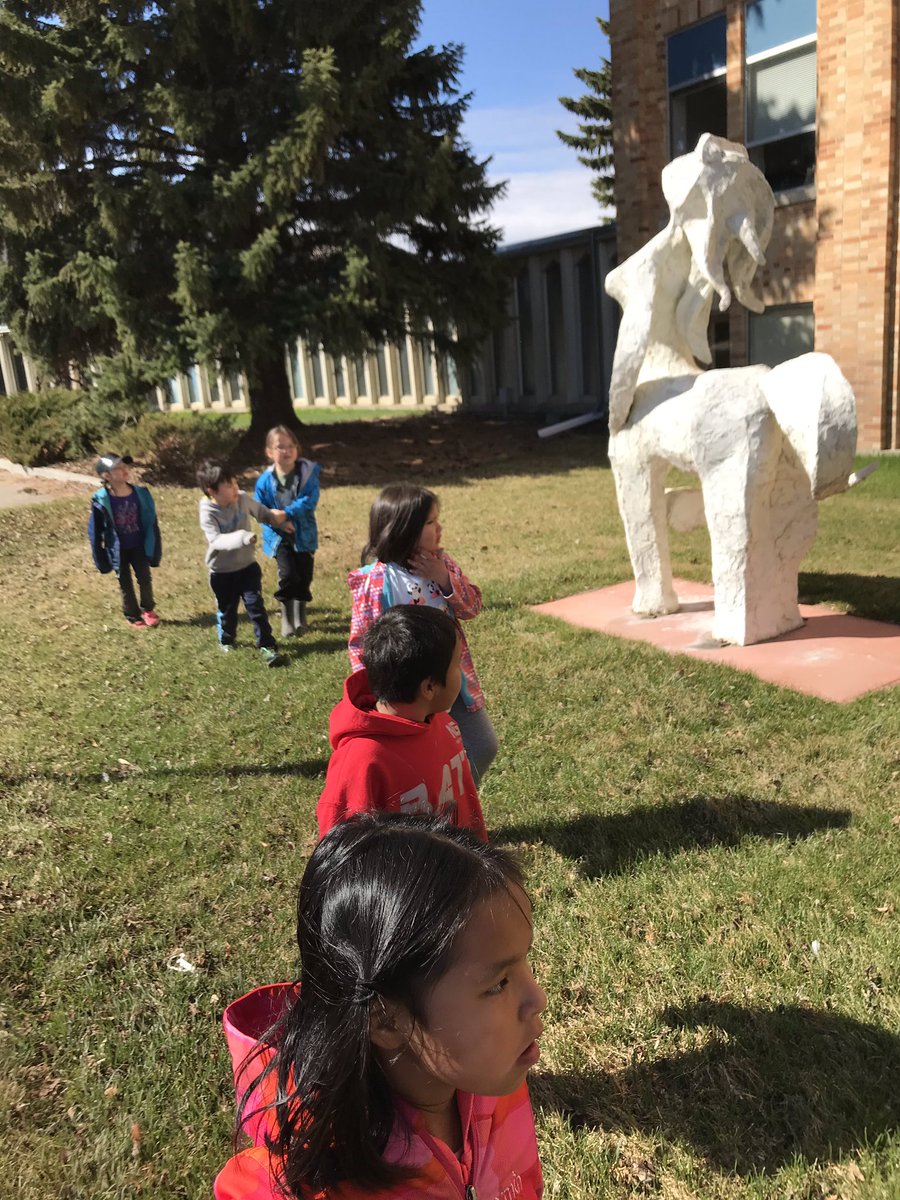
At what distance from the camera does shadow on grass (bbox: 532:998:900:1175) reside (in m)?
2.27

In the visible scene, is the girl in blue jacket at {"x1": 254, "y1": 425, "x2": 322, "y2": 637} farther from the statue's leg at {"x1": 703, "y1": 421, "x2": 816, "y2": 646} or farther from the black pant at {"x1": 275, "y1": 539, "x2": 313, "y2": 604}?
the statue's leg at {"x1": 703, "y1": 421, "x2": 816, "y2": 646}

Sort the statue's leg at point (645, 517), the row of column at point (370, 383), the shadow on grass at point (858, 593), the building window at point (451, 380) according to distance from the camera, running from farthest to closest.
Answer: the row of column at point (370, 383)
the building window at point (451, 380)
the shadow on grass at point (858, 593)
the statue's leg at point (645, 517)

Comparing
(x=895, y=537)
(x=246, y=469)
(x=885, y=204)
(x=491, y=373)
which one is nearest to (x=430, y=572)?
(x=895, y=537)

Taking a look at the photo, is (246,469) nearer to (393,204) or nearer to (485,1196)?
(393,204)

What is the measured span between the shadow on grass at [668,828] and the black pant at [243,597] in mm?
3138

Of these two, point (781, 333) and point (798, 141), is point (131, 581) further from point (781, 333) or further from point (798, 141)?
point (798, 141)

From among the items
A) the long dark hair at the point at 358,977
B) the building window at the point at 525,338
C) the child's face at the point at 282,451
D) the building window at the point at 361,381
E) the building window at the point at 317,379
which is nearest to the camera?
the long dark hair at the point at 358,977

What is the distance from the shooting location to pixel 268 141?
46.9 feet

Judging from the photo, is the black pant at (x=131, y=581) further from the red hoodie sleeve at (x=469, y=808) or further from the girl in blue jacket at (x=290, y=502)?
the red hoodie sleeve at (x=469, y=808)

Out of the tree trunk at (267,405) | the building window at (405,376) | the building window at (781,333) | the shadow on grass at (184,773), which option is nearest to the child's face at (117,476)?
the shadow on grass at (184,773)

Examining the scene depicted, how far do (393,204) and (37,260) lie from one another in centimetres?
587

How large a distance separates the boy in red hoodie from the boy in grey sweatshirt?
401 cm

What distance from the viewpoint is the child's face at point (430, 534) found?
3289 millimetres

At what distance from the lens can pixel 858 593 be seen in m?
6.78
